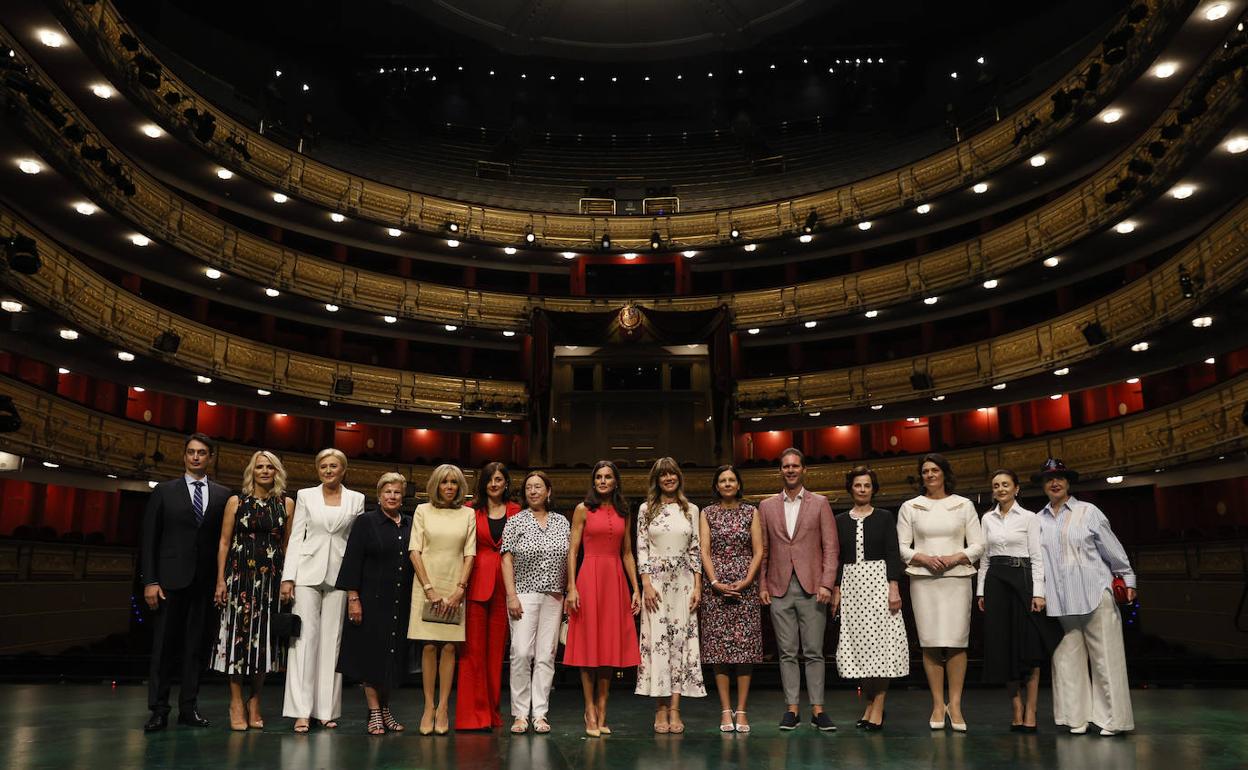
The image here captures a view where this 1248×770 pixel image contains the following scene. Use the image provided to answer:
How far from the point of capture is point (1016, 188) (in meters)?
19.4

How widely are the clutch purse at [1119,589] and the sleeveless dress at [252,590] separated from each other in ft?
18.1

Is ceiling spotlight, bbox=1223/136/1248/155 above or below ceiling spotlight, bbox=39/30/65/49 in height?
below

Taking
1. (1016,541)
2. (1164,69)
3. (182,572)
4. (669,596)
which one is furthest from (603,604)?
(1164,69)

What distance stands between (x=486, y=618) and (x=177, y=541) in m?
2.06

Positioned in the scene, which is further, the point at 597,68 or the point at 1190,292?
the point at 597,68

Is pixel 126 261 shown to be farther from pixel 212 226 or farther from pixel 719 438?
pixel 719 438

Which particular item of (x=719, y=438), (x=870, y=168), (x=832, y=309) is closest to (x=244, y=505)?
(x=719, y=438)

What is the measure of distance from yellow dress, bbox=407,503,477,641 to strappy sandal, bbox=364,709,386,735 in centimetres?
48

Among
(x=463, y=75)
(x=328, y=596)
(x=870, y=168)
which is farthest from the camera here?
(x=463, y=75)

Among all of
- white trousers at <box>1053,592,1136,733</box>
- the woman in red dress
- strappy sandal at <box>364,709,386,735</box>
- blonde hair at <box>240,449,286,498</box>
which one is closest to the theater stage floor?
strappy sandal at <box>364,709,386,735</box>

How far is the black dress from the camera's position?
509cm

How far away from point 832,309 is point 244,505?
61.6 feet

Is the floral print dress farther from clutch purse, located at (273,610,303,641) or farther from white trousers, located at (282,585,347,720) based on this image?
clutch purse, located at (273,610,303,641)

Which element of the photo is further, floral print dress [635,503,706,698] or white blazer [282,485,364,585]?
white blazer [282,485,364,585]
